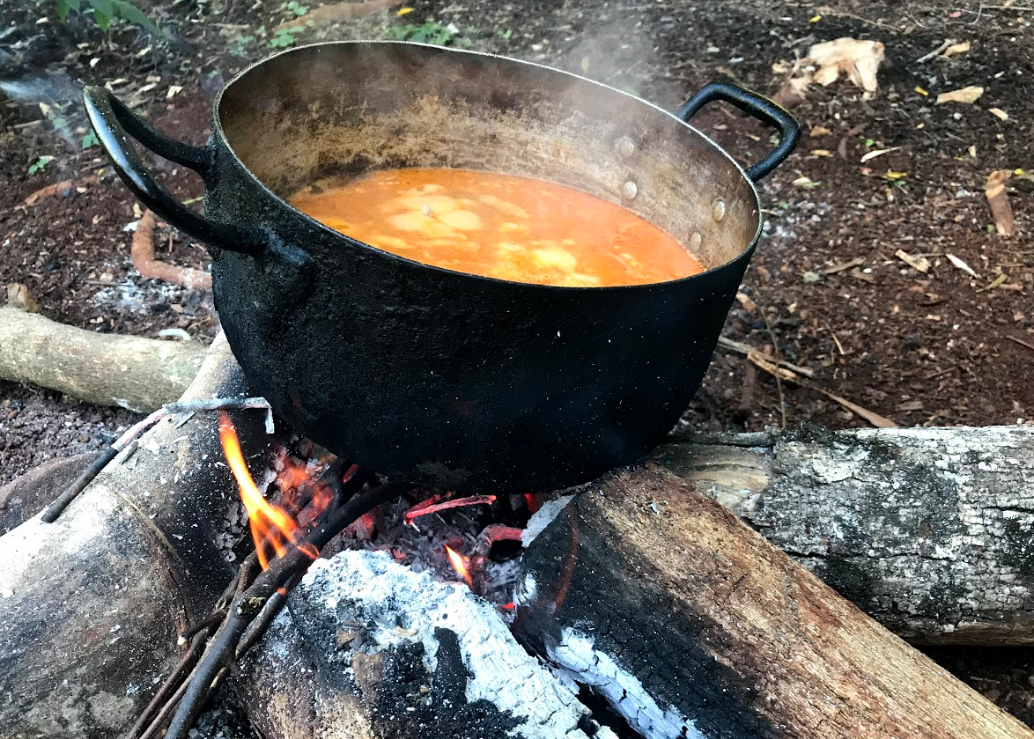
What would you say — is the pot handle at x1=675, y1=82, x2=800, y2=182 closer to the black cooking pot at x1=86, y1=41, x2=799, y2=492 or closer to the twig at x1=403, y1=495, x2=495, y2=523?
the black cooking pot at x1=86, y1=41, x2=799, y2=492

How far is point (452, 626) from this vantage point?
158 centimetres

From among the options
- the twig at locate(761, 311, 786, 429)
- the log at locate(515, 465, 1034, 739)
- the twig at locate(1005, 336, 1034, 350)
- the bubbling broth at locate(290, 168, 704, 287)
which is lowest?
the twig at locate(761, 311, 786, 429)

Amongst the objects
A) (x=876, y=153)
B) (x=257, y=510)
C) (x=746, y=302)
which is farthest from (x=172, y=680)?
(x=876, y=153)

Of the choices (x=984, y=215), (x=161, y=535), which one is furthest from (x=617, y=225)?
(x=984, y=215)

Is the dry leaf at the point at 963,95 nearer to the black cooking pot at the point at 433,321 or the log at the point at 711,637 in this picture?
the black cooking pot at the point at 433,321

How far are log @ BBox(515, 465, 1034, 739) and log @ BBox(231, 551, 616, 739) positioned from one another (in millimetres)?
119

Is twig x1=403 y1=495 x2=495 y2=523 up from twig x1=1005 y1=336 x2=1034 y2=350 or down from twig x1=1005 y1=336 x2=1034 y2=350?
up

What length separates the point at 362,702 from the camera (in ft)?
4.88

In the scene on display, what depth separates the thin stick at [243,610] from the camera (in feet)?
5.21

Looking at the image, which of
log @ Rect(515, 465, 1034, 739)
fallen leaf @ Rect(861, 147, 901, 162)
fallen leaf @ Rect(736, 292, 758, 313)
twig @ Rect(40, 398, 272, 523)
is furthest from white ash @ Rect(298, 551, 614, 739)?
fallen leaf @ Rect(861, 147, 901, 162)

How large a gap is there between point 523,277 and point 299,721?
1.14 m

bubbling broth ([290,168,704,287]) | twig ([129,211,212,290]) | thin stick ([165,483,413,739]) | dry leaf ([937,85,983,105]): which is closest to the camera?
thin stick ([165,483,413,739])

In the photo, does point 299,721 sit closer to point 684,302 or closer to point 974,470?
point 684,302

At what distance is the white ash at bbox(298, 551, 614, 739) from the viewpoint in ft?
4.85
